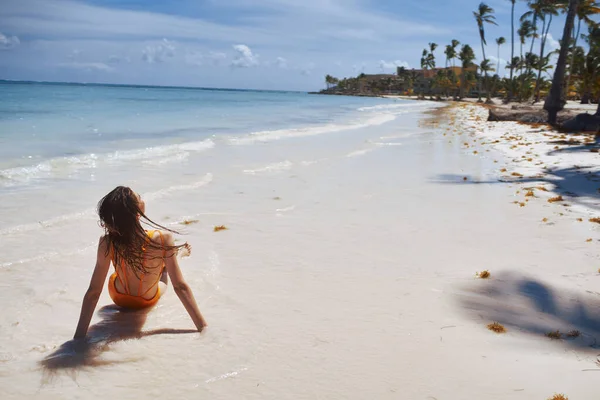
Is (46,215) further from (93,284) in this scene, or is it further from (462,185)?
(462,185)

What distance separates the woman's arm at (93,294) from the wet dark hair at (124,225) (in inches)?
2.1

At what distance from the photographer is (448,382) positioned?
2711 mm

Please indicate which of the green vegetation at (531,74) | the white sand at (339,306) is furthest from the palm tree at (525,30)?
the white sand at (339,306)

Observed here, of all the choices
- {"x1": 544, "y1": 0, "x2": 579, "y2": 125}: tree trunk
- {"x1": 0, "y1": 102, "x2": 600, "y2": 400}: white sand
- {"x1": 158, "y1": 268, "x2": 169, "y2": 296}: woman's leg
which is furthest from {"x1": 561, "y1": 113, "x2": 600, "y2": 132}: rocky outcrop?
{"x1": 158, "y1": 268, "x2": 169, "y2": 296}: woman's leg

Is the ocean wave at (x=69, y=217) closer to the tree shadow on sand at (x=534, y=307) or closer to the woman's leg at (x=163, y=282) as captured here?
the woman's leg at (x=163, y=282)

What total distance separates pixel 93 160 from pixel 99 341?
9405 mm

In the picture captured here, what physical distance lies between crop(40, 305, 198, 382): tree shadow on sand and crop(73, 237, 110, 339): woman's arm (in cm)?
9

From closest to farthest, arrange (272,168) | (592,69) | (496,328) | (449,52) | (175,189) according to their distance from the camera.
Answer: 1. (496,328)
2. (175,189)
3. (272,168)
4. (592,69)
5. (449,52)

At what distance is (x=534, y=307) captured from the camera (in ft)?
A: 12.2

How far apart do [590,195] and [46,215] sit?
8.56 m

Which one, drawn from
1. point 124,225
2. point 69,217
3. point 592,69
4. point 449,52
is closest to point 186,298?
point 124,225

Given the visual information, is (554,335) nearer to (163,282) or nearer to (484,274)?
(484,274)

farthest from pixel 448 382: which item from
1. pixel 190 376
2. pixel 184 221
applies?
pixel 184 221

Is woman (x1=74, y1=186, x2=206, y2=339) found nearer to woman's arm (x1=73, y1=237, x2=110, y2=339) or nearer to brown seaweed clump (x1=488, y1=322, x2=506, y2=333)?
woman's arm (x1=73, y1=237, x2=110, y2=339)
